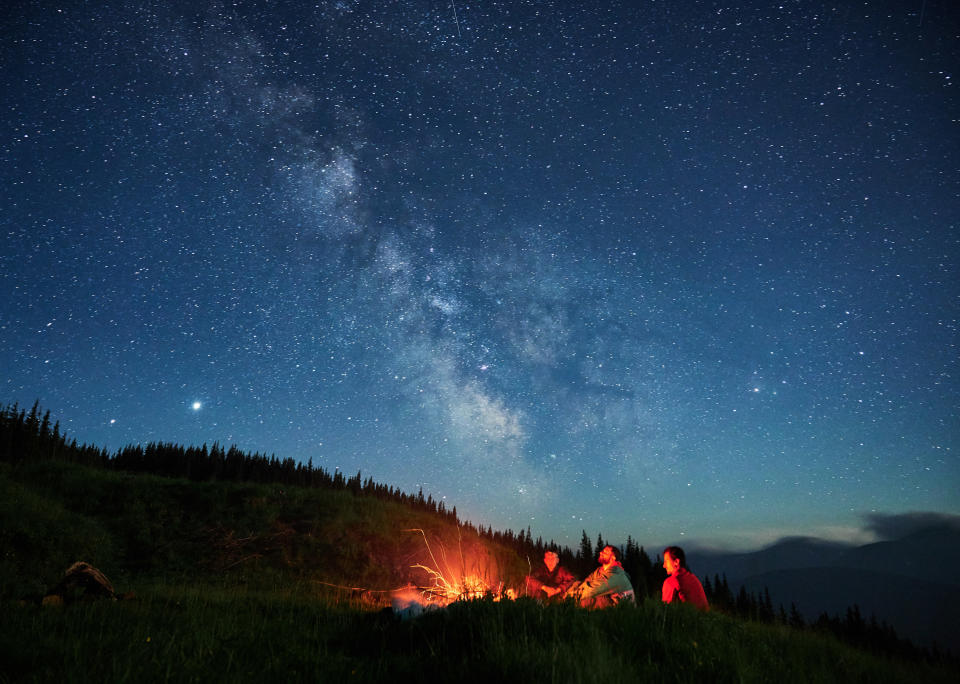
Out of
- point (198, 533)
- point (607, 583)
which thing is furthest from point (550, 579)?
point (198, 533)

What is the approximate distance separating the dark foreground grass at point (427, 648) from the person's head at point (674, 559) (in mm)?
1761

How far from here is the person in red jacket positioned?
8.07 m

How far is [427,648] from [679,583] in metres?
5.10

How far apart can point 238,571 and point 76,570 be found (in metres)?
10.4

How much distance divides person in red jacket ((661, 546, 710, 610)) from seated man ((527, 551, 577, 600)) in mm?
2319

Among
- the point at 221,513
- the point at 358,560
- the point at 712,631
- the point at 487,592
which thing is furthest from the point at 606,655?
the point at 221,513

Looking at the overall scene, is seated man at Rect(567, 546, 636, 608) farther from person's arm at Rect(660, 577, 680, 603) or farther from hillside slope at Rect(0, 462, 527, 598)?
hillside slope at Rect(0, 462, 527, 598)

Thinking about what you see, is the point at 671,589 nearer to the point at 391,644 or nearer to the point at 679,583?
the point at 679,583

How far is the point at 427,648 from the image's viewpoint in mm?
5484

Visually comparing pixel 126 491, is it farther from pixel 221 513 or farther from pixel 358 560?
pixel 358 560

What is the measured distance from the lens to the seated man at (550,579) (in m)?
10.6

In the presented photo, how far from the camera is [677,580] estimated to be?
849cm

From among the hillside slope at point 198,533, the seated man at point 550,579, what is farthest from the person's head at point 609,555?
the hillside slope at point 198,533

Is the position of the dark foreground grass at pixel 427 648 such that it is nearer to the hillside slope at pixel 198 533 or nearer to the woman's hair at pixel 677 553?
the woman's hair at pixel 677 553
